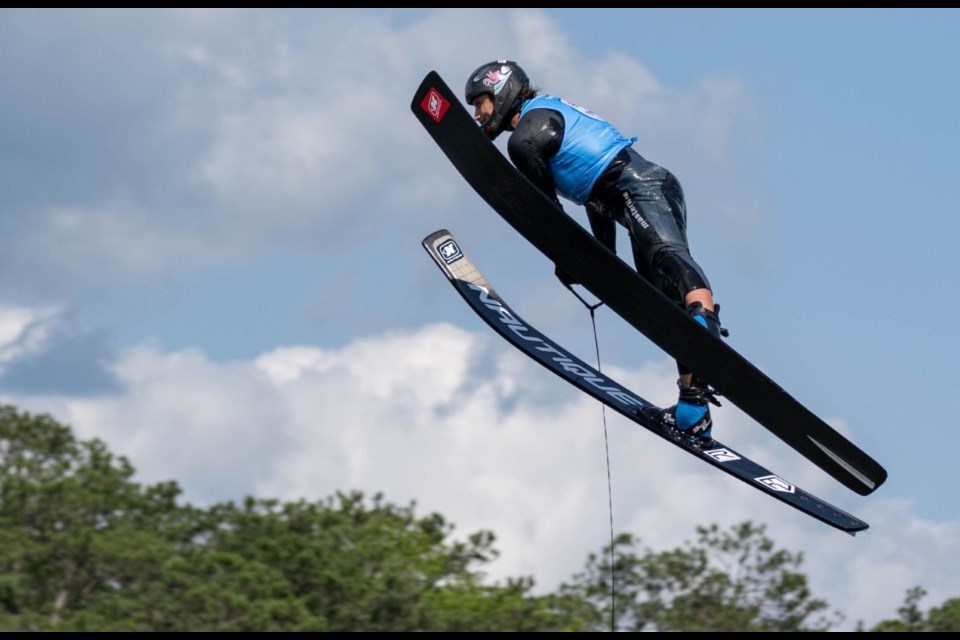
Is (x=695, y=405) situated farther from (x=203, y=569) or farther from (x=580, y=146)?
(x=203, y=569)

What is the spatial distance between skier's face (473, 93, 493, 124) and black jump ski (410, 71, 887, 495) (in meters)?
0.26

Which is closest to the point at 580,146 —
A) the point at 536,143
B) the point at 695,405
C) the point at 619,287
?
the point at 536,143

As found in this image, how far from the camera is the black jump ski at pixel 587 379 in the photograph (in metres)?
10.2

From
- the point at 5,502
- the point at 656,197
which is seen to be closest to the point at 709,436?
→ the point at 656,197

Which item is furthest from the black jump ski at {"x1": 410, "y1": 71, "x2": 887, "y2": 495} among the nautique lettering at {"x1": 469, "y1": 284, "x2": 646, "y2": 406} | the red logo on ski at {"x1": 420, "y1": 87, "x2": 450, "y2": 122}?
the nautique lettering at {"x1": 469, "y1": 284, "x2": 646, "y2": 406}

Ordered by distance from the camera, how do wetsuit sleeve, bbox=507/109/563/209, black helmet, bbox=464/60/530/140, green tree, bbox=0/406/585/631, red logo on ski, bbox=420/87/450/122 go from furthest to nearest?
green tree, bbox=0/406/585/631
black helmet, bbox=464/60/530/140
red logo on ski, bbox=420/87/450/122
wetsuit sleeve, bbox=507/109/563/209

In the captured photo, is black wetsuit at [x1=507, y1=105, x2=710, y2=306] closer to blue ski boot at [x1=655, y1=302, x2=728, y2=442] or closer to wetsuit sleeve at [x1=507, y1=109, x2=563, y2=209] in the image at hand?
wetsuit sleeve at [x1=507, y1=109, x2=563, y2=209]

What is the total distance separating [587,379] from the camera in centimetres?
1115

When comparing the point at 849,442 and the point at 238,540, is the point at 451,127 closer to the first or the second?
the point at 849,442

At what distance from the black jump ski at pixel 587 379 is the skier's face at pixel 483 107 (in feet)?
5.42

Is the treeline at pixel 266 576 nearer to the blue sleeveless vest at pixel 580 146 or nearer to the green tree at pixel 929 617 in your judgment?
the green tree at pixel 929 617

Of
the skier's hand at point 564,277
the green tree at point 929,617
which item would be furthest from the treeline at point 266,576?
the skier's hand at point 564,277

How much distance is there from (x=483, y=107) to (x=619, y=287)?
1446 mm

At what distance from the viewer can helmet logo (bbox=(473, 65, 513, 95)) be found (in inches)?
404
